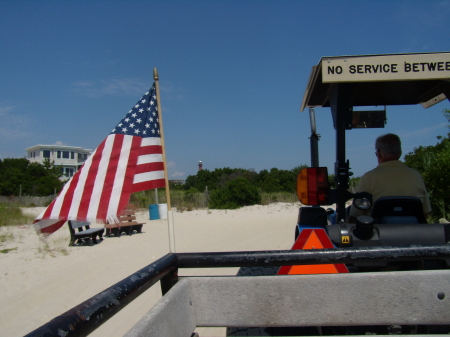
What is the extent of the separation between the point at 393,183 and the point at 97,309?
2.61m

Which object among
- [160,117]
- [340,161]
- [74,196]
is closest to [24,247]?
[74,196]

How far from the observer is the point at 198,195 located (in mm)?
21469

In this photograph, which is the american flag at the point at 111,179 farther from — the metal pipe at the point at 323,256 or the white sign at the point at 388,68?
the white sign at the point at 388,68

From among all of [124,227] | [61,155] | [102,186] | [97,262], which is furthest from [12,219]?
[61,155]

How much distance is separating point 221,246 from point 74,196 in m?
5.63

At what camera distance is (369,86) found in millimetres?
3762

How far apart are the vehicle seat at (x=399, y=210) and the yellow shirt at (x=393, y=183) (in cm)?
22

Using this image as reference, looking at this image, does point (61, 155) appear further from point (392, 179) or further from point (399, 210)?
point (399, 210)

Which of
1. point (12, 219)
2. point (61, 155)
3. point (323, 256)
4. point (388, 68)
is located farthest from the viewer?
point (61, 155)

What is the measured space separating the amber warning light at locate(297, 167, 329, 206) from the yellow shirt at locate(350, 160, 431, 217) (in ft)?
1.10

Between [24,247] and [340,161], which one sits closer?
[340,161]

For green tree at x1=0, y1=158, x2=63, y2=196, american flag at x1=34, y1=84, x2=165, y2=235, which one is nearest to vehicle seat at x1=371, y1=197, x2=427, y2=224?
american flag at x1=34, y1=84, x2=165, y2=235

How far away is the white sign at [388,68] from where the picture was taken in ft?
7.89

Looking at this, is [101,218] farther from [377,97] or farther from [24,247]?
[24,247]
